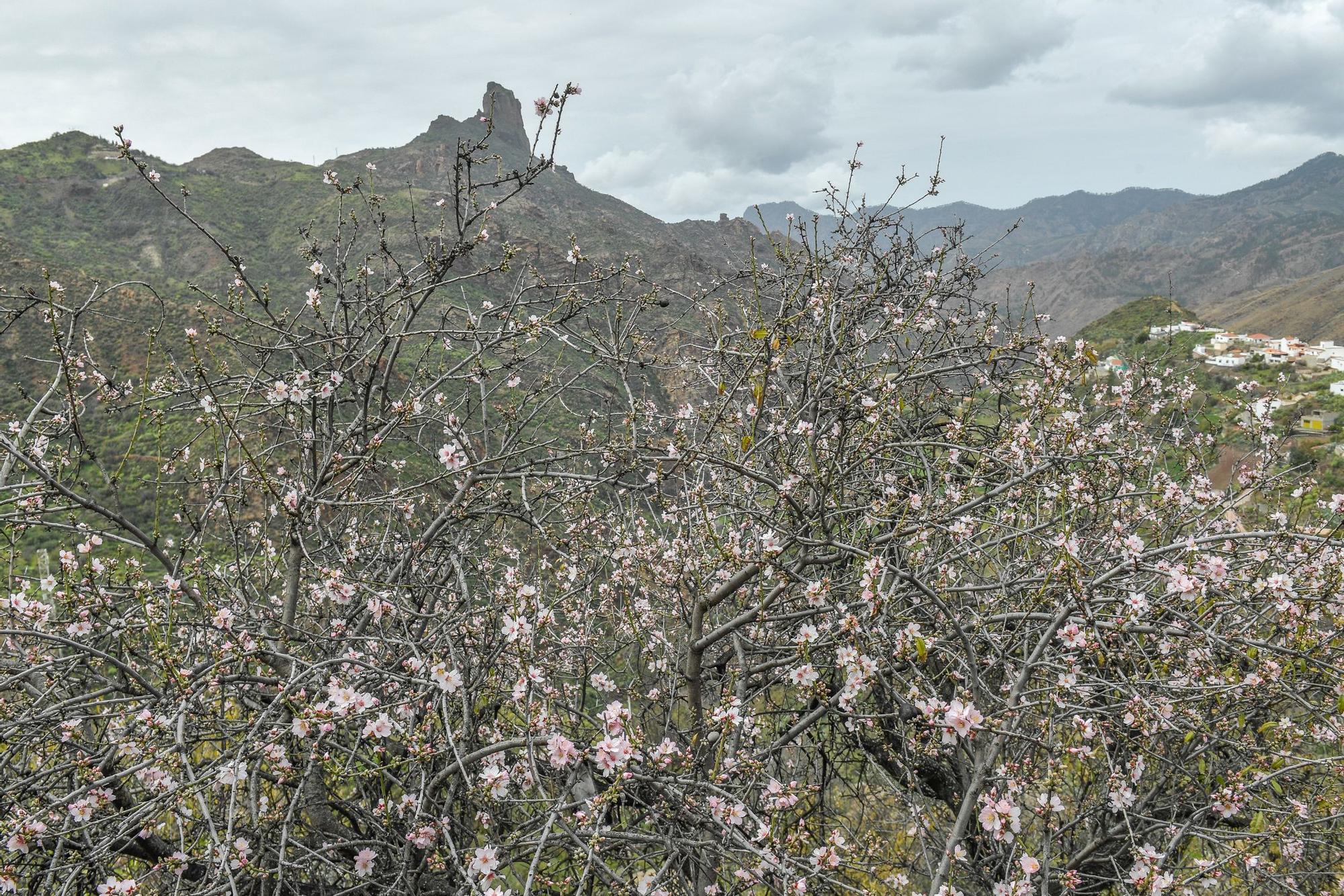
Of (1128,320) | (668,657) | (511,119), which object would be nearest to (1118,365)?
(668,657)

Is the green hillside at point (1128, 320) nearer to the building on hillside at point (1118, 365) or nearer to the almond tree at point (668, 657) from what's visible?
the building on hillside at point (1118, 365)

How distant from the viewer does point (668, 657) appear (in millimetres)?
5703

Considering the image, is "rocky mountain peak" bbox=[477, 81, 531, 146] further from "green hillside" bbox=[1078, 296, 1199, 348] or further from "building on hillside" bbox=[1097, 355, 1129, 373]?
"building on hillside" bbox=[1097, 355, 1129, 373]

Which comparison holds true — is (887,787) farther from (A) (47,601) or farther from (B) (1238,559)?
(A) (47,601)

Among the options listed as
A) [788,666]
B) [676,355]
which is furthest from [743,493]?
[676,355]

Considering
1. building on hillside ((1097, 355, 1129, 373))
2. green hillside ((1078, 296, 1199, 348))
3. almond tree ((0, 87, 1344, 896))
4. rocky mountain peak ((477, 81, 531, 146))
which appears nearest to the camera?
almond tree ((0, 87, 1344, 896))

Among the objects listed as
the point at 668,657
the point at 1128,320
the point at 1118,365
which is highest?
the point at 1128,320

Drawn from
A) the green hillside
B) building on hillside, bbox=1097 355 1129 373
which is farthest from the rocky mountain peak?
building on hillside, bbox=1097 355 1129 373

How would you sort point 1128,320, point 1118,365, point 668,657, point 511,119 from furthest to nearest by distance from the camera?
point 511,119, point 1128,320, point 1118,365, point 668,657

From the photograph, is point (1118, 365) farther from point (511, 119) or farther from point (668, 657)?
point (511, 119)

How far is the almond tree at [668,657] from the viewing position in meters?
3.04

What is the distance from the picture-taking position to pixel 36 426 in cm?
460

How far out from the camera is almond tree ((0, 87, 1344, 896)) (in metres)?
3.04

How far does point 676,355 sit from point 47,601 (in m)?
6.12
